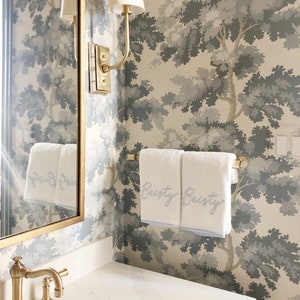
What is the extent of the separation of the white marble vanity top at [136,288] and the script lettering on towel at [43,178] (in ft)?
1.31

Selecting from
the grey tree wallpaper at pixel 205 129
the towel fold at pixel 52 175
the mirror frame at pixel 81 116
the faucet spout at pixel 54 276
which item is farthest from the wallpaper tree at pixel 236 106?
the faucet spout at pixel 54 276

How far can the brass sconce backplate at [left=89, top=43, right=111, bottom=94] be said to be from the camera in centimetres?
149

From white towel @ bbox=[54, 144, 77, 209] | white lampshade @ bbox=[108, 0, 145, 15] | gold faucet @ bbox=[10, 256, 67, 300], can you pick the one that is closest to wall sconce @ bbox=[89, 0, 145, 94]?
white lampshade @ bbox=[108, 0, 145, 15]

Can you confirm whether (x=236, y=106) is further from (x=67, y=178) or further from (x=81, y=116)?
→ (x=67, y=178)

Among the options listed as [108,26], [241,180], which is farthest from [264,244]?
A: [108,26]

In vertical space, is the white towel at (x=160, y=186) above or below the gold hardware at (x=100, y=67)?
below

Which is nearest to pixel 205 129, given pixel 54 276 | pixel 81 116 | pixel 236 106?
pixel 236 106

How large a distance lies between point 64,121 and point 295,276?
3.31 feet

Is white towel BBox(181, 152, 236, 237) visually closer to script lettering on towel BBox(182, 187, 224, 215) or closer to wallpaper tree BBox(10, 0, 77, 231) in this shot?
script lettering on towel BBox(182, 187, 224, 215)

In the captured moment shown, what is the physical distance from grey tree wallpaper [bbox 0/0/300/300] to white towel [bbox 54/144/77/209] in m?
0.09

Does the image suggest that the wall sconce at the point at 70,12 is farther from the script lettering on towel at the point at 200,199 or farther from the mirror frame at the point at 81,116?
the script lettering on towel at the point at 200,199

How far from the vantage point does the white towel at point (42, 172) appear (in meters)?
1.27

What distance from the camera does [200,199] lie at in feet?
4.62

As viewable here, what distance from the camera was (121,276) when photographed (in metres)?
1.51
